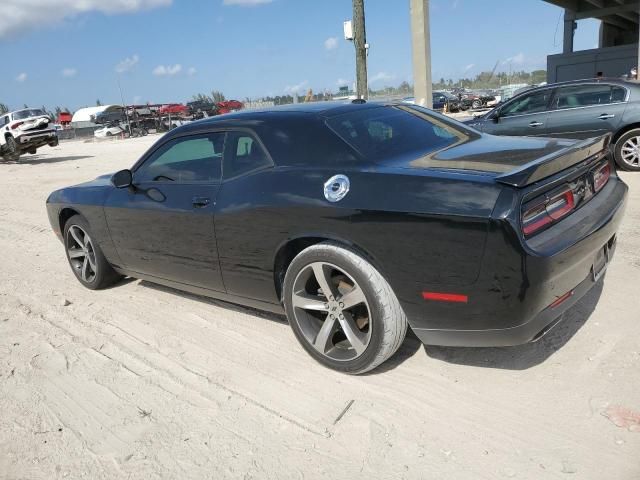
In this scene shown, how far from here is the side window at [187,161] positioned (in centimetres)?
350

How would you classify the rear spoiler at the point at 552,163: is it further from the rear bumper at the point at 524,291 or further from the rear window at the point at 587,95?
the rear window at the point at 587,95

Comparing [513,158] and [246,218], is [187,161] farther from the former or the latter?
[513,158]

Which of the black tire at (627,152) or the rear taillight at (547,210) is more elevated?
the rear taillight at (547,210)

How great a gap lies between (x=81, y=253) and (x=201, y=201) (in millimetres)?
2070

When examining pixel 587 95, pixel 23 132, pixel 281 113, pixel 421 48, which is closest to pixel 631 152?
pixel 587 95

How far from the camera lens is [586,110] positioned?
821 cm

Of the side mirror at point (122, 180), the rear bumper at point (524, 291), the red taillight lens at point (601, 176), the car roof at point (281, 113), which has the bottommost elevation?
the rear bumper at point (524, 291)

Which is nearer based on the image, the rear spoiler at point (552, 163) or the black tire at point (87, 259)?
the rear spoiler at point (552, 163)

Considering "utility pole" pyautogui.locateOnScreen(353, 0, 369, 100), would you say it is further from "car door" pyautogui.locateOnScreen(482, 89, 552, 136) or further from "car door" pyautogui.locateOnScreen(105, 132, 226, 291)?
"car door" pyautogui.locateOnScreen(105, 132, 226, 291)

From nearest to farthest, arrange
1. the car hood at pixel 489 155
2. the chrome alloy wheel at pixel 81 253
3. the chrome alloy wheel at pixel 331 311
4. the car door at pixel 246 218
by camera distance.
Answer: the car hood at pixel 489 155 < the chrome alloy wheel at pixel 331 311 < the car door at pixel 246 218 < the chrome alloy wheel at pixel 81 253

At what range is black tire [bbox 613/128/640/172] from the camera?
7.79 metres

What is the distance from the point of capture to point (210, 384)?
120 inches

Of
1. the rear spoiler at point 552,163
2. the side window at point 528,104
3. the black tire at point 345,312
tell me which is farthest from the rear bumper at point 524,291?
the side window at point 528,104

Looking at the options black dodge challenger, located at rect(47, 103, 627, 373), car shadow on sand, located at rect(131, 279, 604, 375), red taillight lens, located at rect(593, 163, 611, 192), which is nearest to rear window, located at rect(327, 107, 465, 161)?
black dodge challenger, located at rect(47, 103, 627, 373)
